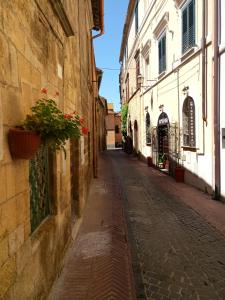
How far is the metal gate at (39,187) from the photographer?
3.05 metres

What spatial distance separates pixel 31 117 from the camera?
8.22 feet

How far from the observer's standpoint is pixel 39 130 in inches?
96.8

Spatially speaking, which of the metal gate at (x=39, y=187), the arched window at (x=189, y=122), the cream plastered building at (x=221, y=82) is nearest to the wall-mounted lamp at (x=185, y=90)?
the arched window at (x=189, y=122)

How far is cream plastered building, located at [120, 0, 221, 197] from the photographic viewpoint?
8875 mm

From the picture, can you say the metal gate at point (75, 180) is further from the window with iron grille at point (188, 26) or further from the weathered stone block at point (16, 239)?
the window with iron grille at point (188, 26)

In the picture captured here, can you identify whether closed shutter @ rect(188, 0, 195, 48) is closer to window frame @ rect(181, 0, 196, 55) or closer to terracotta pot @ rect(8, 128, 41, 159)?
window frame @ rect(181, 0, 196, 55)

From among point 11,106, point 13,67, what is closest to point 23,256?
point 11,106

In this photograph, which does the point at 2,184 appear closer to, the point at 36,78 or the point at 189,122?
the point at 36,78

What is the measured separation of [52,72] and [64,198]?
189cm

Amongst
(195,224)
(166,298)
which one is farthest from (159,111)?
(166,298)

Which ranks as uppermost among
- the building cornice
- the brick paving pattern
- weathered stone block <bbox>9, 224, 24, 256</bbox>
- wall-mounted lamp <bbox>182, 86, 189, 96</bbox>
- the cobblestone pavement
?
the building cornice

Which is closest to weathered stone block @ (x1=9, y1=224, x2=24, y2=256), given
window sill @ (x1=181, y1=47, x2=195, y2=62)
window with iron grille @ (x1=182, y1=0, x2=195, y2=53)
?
window sill @ (x1=181, y1=47, x2=195, y2=62)

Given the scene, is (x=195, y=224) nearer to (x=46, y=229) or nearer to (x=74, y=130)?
(x=46, y=229)

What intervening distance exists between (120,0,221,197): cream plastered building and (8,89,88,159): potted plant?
6.51 m
